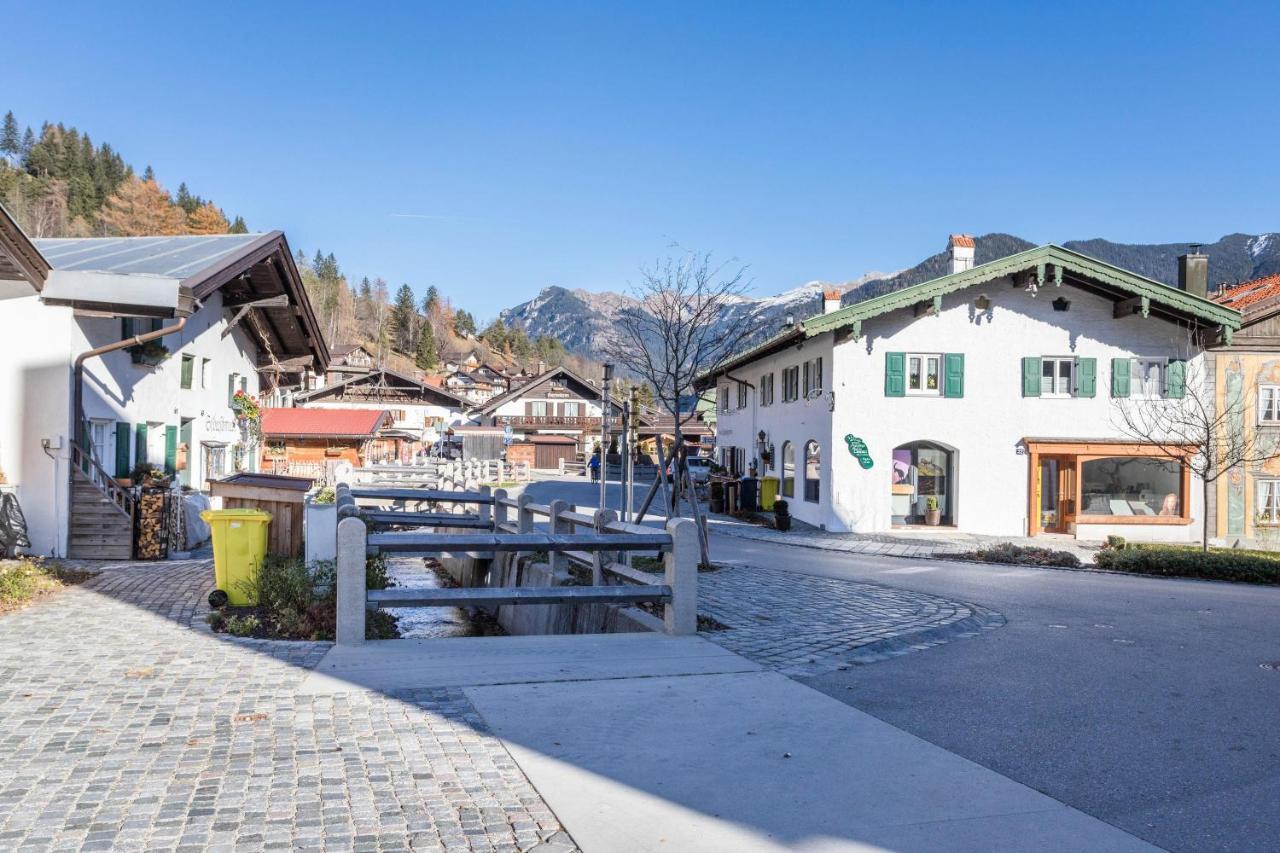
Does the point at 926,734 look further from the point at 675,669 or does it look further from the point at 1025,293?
the point at 1025,293

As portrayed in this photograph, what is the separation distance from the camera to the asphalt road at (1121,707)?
458 cm

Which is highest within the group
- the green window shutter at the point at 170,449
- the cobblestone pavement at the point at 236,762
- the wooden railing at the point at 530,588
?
the green window shutter at the point at 170,449

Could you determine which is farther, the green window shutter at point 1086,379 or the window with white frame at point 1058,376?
the window with white frame at point 1058,376

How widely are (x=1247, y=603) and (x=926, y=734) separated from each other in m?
8.85

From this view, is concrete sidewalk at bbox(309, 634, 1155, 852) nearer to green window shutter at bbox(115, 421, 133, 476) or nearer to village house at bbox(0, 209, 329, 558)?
village house at bbox(0, 209, 329, 558)

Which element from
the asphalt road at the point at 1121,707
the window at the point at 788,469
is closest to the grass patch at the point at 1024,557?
the asphalt road at the point at 1121,707

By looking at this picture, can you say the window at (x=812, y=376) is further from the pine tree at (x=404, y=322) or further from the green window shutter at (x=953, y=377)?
the pine tree at (x=404, y=322)

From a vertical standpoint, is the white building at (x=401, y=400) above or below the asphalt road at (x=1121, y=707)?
above

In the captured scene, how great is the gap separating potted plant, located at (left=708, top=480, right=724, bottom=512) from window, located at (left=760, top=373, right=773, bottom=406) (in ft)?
9.62

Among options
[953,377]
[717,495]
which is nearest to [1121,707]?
[953,377]

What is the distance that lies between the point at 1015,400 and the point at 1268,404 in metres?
6.34

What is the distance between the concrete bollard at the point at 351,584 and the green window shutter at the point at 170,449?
1183cm

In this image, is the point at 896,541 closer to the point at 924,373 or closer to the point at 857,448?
the point at 857,448

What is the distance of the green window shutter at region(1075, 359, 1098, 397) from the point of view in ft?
80.4
